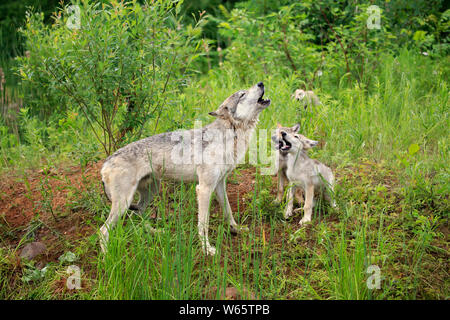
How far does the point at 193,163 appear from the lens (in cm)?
449

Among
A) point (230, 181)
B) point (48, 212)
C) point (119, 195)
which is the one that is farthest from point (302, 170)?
point (48, 212)

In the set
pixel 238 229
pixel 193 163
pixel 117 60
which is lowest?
pixel 238 229

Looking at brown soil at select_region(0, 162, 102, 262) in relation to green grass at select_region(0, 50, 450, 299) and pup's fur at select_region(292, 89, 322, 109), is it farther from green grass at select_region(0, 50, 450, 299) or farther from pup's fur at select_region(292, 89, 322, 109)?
pup's fur at select_region(292, 89, 322, 109)

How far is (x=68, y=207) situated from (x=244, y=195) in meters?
2.00

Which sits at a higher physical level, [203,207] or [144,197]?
[203,207]

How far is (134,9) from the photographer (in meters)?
4.58

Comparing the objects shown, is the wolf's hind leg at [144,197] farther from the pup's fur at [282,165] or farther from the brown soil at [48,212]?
the pup's fur at [282,165]

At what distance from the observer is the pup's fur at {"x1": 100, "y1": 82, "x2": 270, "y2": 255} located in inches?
168

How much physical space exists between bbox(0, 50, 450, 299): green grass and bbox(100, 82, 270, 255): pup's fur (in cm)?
24

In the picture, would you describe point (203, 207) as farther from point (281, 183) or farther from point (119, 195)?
point (281, 183)

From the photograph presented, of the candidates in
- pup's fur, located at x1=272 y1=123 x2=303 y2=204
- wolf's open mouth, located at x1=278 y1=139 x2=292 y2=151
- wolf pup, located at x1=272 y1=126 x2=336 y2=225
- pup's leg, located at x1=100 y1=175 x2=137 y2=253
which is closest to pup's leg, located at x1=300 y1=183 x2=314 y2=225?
wolf pup, located at x1=272 y1=126 x2=336 y2=225

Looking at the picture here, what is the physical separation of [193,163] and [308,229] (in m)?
1.34

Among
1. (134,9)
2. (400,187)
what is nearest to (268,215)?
(400,187)

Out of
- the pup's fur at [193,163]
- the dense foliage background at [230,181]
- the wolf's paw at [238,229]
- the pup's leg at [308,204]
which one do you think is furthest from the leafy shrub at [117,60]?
the pup's leg at [308,204]
